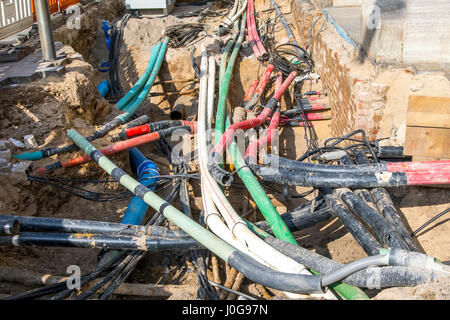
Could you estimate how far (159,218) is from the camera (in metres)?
3.83

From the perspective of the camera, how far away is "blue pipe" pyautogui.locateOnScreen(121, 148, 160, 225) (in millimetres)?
4195

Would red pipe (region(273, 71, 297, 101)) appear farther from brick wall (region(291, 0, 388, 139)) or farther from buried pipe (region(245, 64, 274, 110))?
brick wall (region(291, 0, 388, 139))

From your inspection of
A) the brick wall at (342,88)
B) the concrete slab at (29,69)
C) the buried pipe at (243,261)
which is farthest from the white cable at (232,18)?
the buried pipe at (243,261)

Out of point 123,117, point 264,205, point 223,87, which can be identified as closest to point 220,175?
point 264,205

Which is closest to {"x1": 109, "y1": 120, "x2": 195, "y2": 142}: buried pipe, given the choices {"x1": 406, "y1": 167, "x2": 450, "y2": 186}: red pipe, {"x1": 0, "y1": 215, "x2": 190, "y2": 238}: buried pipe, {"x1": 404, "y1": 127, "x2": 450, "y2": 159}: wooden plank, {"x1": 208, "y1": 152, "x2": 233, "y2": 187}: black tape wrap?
{"x1": 208, "y1": 152, "x2": 233, "y2": 187}: black tape wrap

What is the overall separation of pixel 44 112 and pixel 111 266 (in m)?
2.52

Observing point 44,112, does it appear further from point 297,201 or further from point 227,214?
point 297,201

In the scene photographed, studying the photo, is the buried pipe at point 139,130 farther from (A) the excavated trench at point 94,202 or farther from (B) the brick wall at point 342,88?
(B) the brick wall at point 342,88

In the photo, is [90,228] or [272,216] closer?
[272,216]

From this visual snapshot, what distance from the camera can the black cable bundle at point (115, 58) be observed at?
8.17 metres

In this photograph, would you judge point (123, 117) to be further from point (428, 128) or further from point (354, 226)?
point (428, 128)

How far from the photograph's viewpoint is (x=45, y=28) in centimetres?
569

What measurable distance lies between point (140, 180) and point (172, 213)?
1.78 metres
